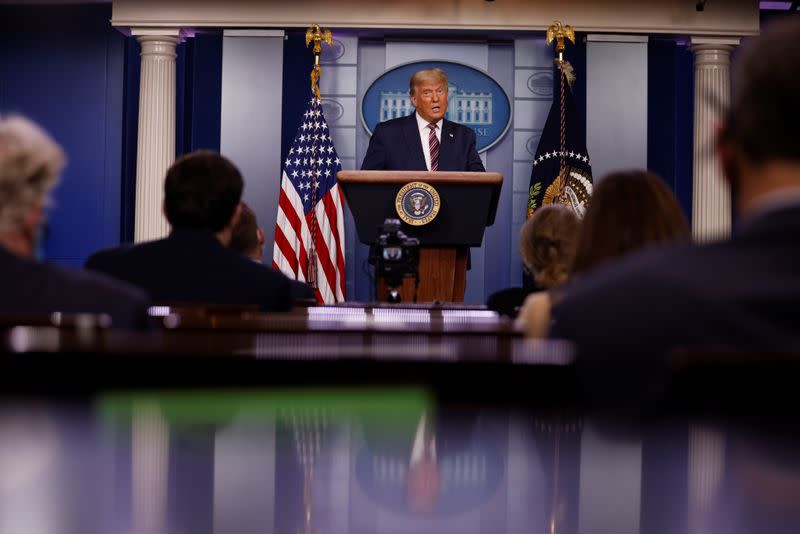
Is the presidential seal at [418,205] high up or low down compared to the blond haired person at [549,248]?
up

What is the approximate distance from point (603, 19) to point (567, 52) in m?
0.41

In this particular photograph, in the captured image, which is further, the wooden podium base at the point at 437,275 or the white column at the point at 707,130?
the white column at the point at 707,130

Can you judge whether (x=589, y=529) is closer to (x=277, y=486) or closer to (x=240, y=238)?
(x=277, y=486)

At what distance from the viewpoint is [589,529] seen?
108 centimetres

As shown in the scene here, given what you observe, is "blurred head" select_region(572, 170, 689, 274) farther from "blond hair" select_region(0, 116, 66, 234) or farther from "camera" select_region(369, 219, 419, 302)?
"camera" select_region(369, 219, 419, 302)

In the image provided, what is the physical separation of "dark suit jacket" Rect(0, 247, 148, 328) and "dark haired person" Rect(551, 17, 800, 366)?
0.76 m

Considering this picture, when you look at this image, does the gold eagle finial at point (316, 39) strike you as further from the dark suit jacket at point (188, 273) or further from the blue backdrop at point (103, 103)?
the dark suit jacket at point (188, 273)

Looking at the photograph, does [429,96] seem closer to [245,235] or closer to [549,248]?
[245,235]

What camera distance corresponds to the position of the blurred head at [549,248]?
294 cm

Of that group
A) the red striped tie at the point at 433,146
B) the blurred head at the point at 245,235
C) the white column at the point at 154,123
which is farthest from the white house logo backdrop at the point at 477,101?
the blurred head at the point at 245,235

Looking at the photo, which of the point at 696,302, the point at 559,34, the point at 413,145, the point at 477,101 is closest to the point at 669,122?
the point at 559,34

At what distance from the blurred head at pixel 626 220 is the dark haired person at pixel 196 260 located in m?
0.84

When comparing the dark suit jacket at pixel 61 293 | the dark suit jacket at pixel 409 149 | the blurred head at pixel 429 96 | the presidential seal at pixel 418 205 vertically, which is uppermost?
the blurred head at pixel 429 96

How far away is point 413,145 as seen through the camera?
7.24m
